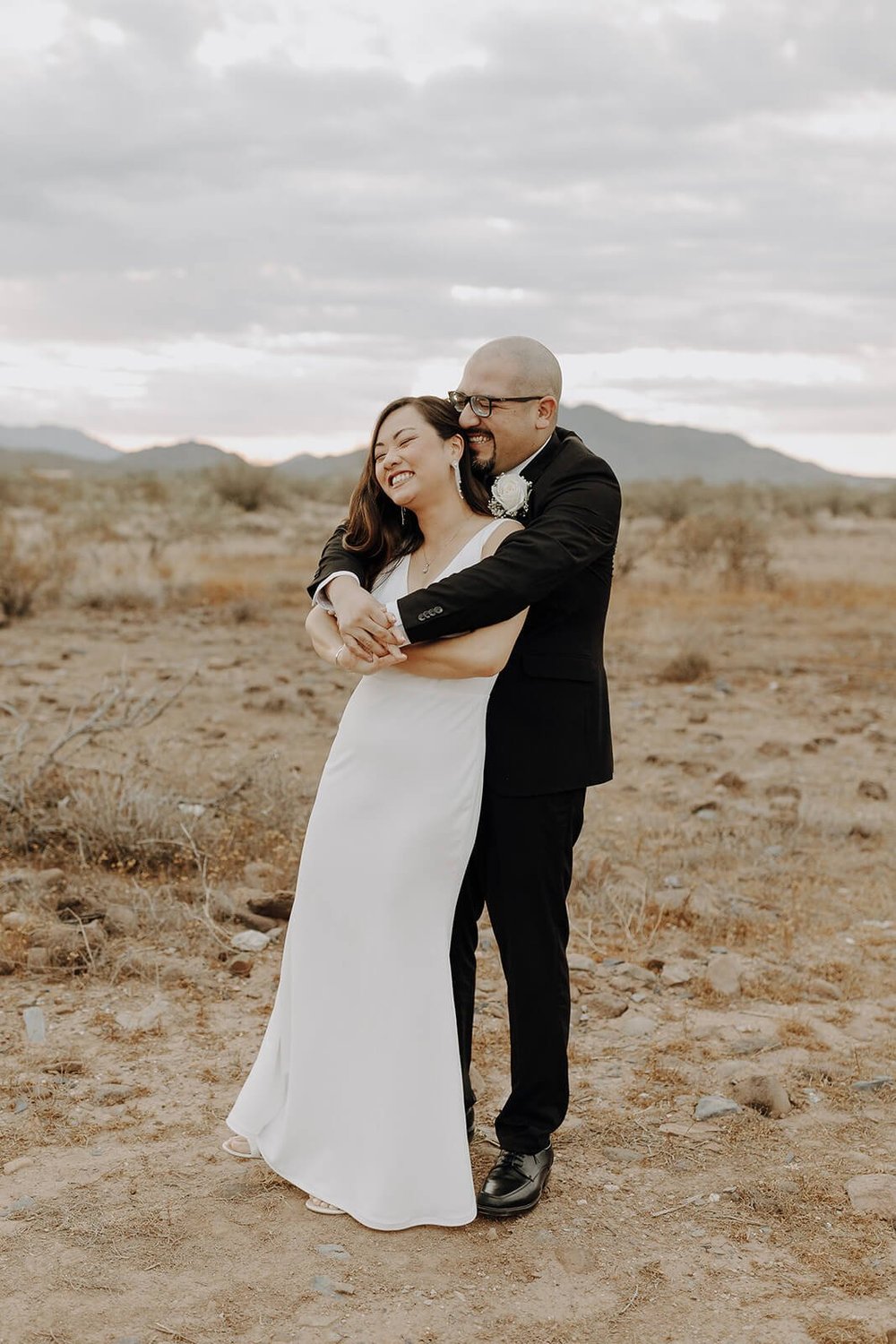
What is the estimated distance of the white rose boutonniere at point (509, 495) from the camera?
3.23 m

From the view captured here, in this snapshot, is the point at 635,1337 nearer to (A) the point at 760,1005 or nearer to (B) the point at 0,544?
(A) the point at 760,1005

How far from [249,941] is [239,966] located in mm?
242

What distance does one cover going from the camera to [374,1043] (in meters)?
3.21

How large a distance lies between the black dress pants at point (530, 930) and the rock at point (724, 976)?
1.65 m

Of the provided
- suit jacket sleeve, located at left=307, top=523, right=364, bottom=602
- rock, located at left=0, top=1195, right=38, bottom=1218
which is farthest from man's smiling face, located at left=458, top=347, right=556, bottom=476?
rock, located at left=0, top=1195, right=38, bottom=1218

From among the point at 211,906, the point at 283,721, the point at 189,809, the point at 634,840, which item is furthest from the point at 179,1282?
the point at 283,721

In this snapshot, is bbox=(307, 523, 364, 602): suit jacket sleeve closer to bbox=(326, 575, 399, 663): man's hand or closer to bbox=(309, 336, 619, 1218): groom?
bbox=(309, 336, 619, 1218): groom

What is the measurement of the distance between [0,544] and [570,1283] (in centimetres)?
1196

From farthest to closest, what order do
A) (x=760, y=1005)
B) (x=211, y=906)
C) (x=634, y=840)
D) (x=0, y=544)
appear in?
(x=0, y=544)
(x=634, y=840)
(x=211, y=906)
(x=760, y=1005)

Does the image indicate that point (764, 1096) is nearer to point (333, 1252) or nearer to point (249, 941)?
point (333, 1252)

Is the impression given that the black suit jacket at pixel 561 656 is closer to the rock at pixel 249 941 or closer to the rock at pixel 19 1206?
the rock at pixel 19 1206

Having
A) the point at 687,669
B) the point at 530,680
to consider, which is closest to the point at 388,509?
the point at 530,680

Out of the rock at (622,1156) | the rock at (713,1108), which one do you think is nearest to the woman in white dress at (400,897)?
the rock at (622,1156)

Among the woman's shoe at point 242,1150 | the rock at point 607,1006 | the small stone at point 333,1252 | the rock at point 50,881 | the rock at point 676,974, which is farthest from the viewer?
the rock at point 50,881
